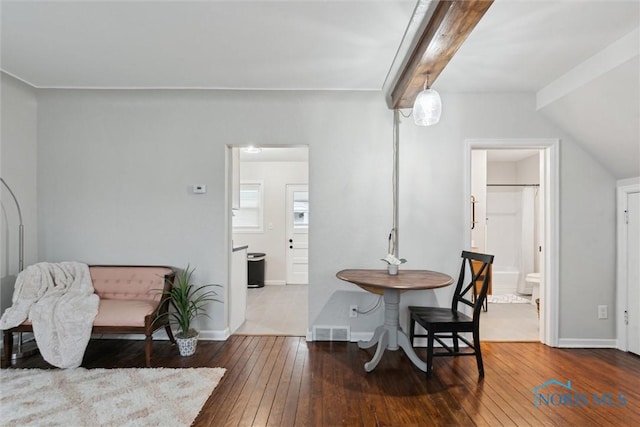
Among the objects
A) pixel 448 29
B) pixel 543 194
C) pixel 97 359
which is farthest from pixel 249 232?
pixel 448 29

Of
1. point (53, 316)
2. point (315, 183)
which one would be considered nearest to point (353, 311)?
point (315, 183)

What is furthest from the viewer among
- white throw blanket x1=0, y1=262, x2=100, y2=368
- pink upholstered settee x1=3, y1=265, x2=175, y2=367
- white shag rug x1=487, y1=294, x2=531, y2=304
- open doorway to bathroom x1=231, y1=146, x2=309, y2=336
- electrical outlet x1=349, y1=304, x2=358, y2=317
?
open doorway to bathroom x1=231, y1=146, x2=309, y2=336

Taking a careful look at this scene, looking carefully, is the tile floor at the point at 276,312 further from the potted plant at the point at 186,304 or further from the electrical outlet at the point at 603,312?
the electrical outlet at the point at 603,312

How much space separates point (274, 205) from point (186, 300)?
357cm

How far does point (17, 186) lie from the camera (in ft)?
10.6

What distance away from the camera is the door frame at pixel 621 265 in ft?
10.2

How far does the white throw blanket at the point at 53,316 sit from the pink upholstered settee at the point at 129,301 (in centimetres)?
8

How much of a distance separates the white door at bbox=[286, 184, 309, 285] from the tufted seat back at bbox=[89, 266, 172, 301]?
11.1 feet

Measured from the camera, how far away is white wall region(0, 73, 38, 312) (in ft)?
10.2

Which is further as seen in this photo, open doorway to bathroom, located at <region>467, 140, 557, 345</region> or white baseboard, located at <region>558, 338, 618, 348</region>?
open doorway to bathroom, located at <region>467, 140, 557, 345</region>

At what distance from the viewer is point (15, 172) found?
3223 millimetres

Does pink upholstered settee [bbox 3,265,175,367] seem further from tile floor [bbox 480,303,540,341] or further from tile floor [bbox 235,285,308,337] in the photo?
tile floor [bbox 480,303,540,341]

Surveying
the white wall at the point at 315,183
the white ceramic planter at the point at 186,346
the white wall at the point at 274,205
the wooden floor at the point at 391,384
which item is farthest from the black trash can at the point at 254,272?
the white ceramic planter at the point at 186,346

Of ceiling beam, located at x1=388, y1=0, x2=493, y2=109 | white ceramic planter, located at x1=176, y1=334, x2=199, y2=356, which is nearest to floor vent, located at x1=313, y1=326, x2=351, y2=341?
white ceramic planter, located at x1=176, y1=334, x2=199, y2=356
